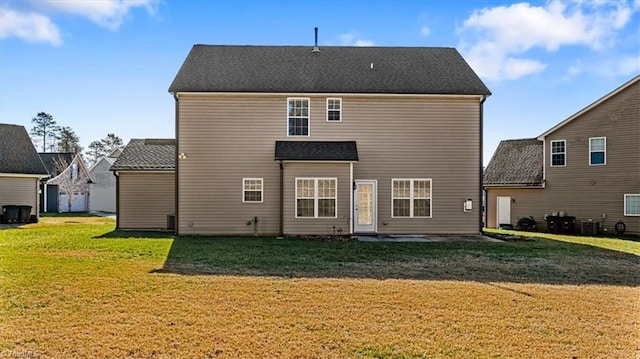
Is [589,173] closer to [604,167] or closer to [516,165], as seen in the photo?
[604,167]

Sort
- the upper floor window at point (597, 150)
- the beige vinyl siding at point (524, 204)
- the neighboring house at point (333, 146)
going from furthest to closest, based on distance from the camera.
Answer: the beige vinyl siding at point (524, 204), the upper floor window at point (597, 150), the neighboring house at point (333, 146)

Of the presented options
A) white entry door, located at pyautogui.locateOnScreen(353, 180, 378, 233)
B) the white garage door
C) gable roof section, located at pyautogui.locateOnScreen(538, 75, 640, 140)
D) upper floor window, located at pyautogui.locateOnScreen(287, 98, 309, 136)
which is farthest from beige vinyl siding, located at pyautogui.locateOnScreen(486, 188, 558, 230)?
the white garage door

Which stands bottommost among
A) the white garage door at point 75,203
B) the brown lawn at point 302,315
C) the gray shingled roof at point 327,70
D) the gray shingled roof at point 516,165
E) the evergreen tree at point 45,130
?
the brown lawn at point 302,315

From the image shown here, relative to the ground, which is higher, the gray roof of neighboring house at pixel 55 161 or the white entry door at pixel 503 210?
the gray roof of neighboring house at pixel 55 161

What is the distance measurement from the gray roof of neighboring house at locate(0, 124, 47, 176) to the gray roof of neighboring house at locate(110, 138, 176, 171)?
7588mm

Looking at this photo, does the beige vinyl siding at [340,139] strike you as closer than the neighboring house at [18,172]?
Yes

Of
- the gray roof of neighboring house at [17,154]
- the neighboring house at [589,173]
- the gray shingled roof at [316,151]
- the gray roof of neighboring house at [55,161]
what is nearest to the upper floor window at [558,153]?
the neighboring house at [589,173]

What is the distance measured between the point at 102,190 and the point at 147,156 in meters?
23.6

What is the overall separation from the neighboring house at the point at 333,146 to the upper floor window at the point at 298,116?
4 cm

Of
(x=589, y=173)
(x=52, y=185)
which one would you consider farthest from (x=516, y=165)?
(x=52, y=185)

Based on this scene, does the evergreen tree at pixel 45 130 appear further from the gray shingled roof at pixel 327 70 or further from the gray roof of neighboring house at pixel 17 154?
the gray shingled roof at pixel 327 70

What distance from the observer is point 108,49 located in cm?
1246

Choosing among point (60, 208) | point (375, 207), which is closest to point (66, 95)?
point (375, 207)

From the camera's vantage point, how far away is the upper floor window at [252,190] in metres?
17.2
